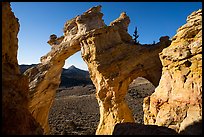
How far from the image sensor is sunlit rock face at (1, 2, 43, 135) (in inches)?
354

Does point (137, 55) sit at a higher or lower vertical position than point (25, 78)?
higher

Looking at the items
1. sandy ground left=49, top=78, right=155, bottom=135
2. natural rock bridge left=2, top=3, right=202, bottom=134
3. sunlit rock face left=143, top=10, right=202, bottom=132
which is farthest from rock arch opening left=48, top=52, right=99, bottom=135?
sunlit rock face left=143, top=10, right=202, bottom=132

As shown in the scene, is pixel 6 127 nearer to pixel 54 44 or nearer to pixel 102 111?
pixel 102 111

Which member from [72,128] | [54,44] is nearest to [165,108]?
[54,44]

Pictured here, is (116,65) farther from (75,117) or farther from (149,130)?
(75,117)

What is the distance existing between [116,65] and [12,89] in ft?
46.6

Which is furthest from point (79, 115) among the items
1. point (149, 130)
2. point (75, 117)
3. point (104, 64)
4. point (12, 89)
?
point (149, 130)

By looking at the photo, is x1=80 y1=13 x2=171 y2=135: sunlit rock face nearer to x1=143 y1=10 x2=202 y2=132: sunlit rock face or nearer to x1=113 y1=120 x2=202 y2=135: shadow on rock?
x1=143 y1=10 x2=202 y2=132: sunlit rock face

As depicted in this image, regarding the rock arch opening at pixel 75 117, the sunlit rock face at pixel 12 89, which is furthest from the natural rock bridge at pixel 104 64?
the sunlit rock face at pixel 12 89

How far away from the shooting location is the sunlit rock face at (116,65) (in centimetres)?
2350

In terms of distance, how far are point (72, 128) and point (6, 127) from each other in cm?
2577

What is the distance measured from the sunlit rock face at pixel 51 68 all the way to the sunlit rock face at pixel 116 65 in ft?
5.22

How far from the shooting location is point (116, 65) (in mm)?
23359

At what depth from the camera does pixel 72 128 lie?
111ft
